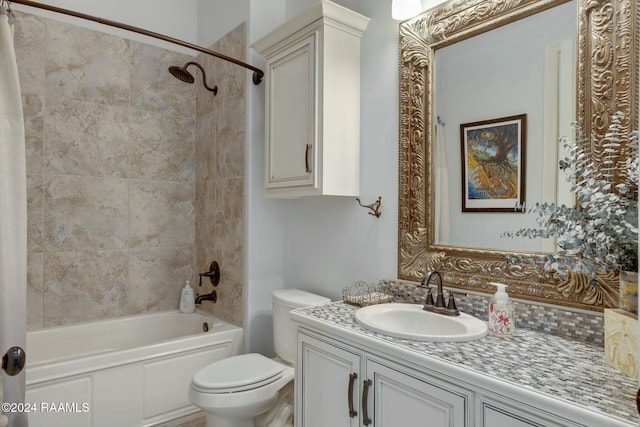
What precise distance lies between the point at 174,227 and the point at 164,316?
25.4 inches

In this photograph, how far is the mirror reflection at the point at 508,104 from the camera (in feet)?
4.18

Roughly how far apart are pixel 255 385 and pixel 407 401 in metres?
0.89

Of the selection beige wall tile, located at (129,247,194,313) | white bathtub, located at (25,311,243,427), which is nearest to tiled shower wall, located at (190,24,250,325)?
beige wall tile, located at (129,247,194,313)

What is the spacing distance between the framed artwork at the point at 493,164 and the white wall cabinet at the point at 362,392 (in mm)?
708

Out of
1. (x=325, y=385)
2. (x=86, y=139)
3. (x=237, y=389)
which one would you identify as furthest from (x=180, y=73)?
(x=325, y=385)

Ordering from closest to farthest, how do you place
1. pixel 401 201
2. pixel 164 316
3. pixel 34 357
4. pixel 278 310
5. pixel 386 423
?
pixel 386 423 < pixel 401 201 < pixel 278 310 < pixel 34 357 < pixel 164 316

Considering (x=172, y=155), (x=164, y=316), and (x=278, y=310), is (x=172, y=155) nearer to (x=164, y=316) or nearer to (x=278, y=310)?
(x=164, y=316)

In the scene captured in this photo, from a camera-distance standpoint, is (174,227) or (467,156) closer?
(467,156)

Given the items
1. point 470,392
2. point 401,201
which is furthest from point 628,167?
point 401,201

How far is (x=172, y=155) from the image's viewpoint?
114 inches

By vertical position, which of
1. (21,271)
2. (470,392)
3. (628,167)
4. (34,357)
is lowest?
(34,357)

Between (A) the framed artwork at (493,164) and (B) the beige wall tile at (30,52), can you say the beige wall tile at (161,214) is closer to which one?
(B) the beige wall tile at (30,52)

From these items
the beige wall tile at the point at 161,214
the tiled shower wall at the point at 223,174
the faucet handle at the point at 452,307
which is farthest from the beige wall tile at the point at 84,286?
the faucet handle at the point at 452,307

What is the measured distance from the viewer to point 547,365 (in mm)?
1001
